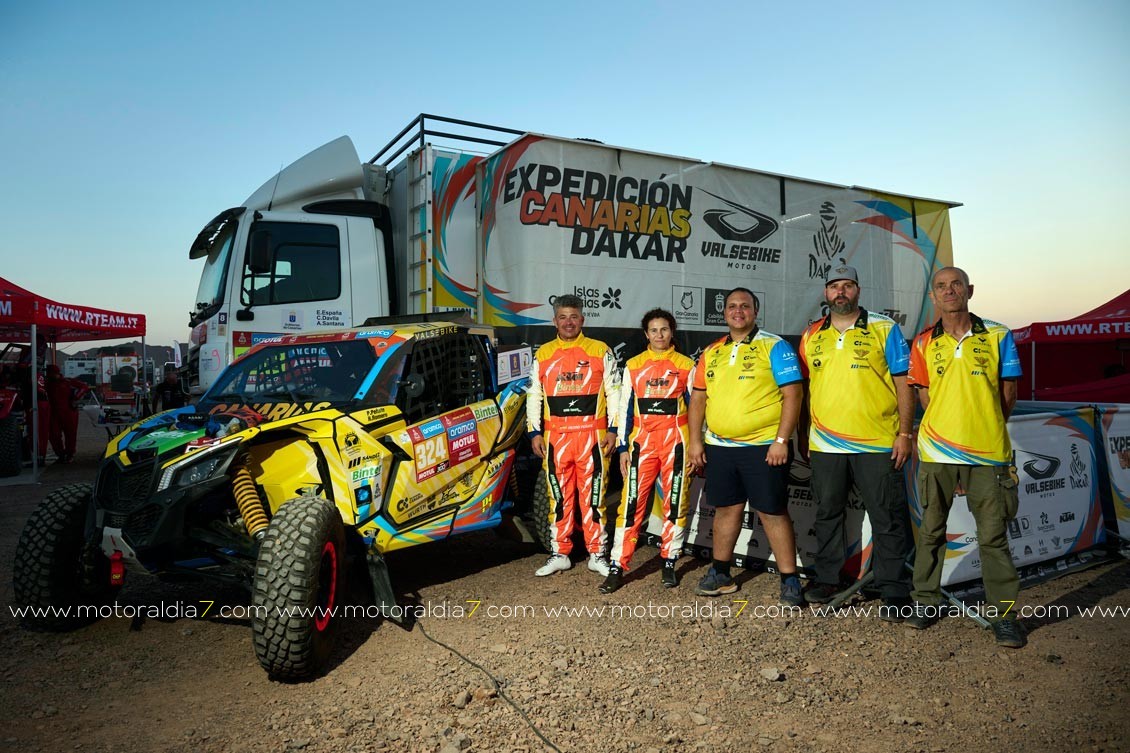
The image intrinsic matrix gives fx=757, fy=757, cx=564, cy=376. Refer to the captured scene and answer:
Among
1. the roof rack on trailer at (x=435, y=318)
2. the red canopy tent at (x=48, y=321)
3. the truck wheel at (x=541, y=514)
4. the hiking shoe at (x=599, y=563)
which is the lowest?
the hiking shoe at (x=599, y=563)

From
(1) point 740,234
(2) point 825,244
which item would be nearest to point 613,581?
(1) point 740,234

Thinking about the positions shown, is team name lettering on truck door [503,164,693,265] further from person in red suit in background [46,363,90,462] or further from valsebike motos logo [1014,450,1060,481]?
person in red suit in background [46,363,90,462]

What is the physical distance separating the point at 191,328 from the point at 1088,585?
28.4ft

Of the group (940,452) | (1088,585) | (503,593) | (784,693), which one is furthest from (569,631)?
(1088,585)

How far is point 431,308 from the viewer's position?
7.48 m

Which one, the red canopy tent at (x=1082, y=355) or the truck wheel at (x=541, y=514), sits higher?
the red canopy tent at (x=1082, y=355)

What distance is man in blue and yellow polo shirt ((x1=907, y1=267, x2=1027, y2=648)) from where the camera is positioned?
4.15m

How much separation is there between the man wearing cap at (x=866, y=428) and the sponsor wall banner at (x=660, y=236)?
9.80 ft

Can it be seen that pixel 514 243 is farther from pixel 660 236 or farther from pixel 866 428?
pixel 866 428

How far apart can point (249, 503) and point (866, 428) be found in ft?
11.6

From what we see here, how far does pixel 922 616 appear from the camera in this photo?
4352 mm

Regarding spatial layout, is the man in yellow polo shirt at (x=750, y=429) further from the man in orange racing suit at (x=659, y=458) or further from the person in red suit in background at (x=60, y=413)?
the person in red suit in background at (x=60, y=413)

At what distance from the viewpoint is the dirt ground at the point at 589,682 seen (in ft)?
10.3

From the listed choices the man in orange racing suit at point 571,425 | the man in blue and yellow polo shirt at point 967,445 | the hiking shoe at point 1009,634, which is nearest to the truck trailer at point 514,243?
the man in orange racing suit at point 571,425
